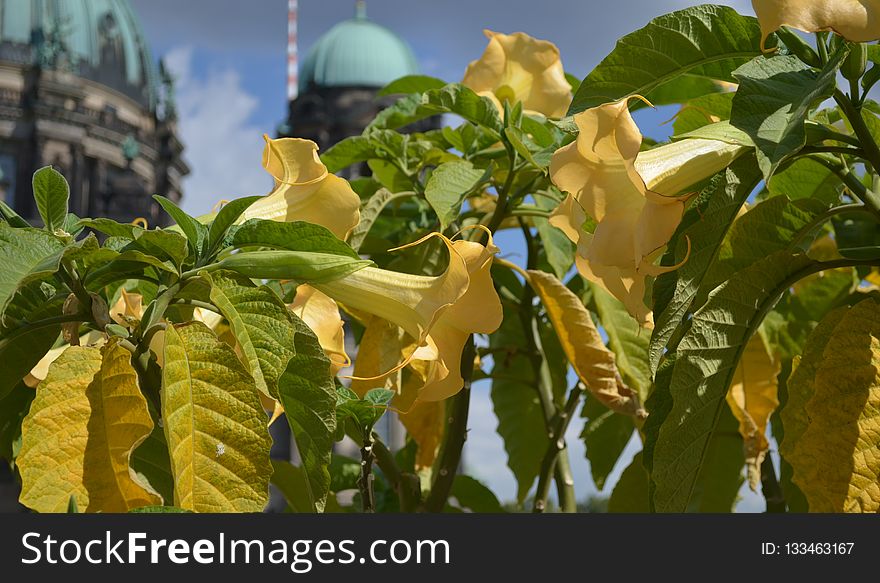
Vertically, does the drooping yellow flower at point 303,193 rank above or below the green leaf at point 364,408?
above

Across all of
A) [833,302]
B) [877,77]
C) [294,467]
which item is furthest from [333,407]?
[833,302]

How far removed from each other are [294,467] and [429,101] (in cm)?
56

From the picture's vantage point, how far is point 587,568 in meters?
0.63

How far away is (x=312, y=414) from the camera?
0.78m

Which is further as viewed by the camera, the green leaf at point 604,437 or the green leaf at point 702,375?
the green leaf at point 604,437

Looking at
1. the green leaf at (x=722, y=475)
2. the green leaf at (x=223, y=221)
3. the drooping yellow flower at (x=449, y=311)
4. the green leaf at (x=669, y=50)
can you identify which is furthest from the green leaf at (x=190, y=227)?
the green leaf at (x=722, y=475)

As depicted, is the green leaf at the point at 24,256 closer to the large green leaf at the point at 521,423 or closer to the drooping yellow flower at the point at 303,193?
the drooping yellow flower at the point at 303,193

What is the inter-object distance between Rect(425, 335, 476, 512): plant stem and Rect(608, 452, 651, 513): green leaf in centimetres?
34

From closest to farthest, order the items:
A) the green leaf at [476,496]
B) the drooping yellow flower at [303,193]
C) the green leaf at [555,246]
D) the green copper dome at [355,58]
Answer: the drooping yellow flower at [303,193], the green leaf at [555,246], the green leaf at [476,496], the green copper dome at [355,58]

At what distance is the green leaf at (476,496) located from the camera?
1520mm

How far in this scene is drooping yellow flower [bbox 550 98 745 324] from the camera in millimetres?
724

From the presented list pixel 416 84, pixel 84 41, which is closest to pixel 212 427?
pixel 416 84

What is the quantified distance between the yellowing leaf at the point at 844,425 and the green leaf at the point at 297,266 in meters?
0.39

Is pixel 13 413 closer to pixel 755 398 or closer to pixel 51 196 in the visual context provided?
pixel 51 196
